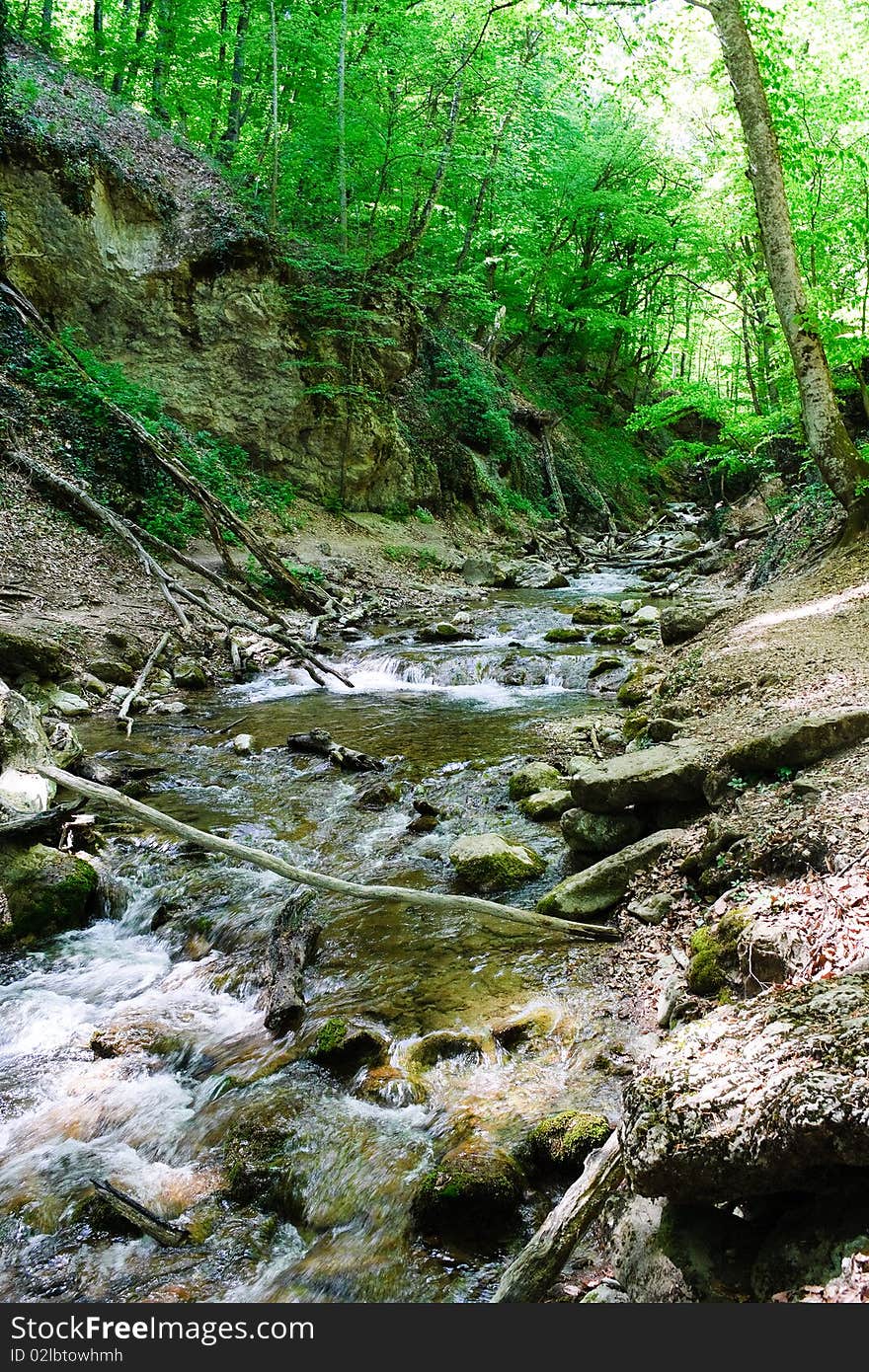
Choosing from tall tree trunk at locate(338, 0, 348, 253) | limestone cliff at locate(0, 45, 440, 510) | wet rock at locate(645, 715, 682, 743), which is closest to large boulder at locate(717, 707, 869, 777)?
wet rock at locate(645, 715, 682, 743)

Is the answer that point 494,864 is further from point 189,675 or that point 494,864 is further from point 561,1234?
point 189,675

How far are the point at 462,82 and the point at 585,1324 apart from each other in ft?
76.1

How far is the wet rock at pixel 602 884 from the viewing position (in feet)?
15.1

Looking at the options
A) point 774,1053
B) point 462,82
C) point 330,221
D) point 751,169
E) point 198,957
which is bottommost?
point 198,957

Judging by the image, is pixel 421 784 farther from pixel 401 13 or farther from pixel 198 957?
pixel 401 13

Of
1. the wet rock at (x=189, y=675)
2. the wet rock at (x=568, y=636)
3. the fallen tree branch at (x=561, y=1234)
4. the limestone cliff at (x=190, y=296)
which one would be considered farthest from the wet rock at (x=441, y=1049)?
the limestone cliff at (x=190, y=296)

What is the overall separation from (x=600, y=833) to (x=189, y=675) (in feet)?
22.7

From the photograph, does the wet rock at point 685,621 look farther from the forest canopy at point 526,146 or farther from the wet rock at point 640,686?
the forest canopy at point 526,146

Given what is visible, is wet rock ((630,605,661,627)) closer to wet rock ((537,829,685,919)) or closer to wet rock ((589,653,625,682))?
wet rock ((589,653,625,682))

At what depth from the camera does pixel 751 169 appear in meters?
8.76

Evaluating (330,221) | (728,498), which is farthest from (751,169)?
(728,498)

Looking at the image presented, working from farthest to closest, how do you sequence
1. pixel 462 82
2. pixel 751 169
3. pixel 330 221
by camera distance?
pixel 330 221 < pixel 462 82 < pixel 751 169

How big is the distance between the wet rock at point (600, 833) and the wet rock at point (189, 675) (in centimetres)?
664

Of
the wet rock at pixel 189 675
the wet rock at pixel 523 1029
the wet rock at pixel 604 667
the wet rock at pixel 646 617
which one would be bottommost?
the wet rock at pixel 523 1029
